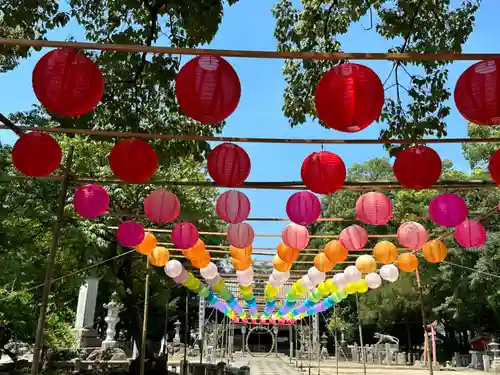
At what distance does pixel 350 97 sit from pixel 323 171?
1183mm

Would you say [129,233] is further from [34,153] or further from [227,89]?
[227,89]

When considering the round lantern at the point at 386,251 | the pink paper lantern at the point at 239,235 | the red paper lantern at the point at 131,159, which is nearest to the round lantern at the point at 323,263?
the round lantern at the point at 386,251

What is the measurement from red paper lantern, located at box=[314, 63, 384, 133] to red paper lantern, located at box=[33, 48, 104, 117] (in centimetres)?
141

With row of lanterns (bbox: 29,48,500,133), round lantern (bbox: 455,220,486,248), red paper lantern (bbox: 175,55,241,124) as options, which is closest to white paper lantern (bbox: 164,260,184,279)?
round lantern (bbox: 455,220,486,248)

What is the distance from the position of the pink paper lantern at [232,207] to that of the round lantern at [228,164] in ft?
3.70

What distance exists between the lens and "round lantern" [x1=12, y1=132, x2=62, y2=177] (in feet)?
11.5

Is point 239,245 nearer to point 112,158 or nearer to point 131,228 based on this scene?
point 131,228

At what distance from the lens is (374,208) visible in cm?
492

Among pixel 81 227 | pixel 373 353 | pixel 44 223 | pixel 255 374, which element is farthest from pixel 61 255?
pixel 373 353

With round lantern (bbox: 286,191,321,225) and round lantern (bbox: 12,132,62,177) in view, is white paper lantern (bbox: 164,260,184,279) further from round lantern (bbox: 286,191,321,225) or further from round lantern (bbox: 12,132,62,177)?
round lantern (bbox: 12,132,62,177)

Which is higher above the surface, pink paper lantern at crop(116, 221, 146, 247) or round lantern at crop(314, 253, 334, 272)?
pink paper lantern at crop(116, 221, 146, 247)

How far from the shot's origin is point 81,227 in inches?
392

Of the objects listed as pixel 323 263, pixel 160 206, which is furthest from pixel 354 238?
pixel 160 206

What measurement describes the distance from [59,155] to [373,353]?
88.4 ft
